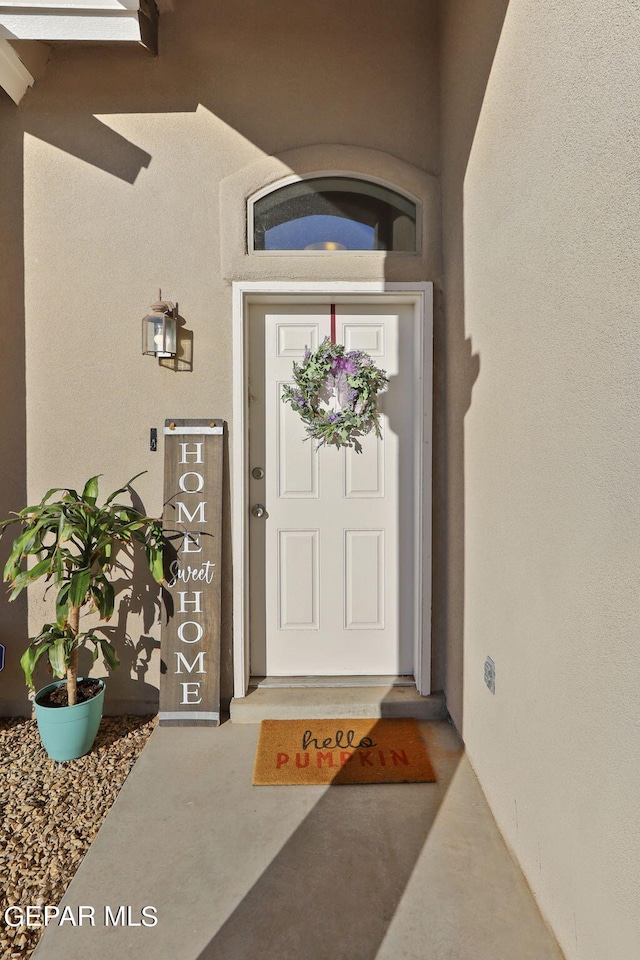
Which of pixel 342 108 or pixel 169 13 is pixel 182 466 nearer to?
pixel 342 108

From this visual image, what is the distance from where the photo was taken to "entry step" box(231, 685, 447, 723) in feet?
8.26

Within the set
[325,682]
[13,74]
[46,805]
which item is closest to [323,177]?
[13,74]

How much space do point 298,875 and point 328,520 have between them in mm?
1506

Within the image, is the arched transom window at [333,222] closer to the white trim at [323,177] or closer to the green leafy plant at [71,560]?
the white trim at [323,177]

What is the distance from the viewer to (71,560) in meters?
2.27

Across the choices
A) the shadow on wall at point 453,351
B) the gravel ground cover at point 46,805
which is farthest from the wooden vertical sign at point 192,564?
the shadow on wall at point 453,351

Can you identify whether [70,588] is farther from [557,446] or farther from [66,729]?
[557,446]

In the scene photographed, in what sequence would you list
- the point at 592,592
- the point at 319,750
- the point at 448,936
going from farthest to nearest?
the point at 319,750 < the point at 448,936 < the point at 592,592

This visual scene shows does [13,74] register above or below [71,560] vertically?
above

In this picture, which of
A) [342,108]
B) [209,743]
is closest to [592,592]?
[209,743]

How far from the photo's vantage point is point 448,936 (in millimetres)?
1448

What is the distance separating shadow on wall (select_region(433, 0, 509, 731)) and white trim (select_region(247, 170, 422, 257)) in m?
0.14

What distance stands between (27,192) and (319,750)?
9.67ft

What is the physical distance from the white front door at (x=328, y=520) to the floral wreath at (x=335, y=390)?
2.8 inches
